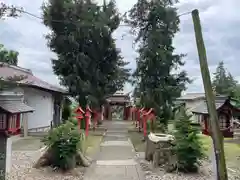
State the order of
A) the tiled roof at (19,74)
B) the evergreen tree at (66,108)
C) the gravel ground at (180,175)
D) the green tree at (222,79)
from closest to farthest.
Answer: the tiled roof at (19,74), the gravel ground at (180,175), the evergreen tree at (66,108), the green tree at (222,79)

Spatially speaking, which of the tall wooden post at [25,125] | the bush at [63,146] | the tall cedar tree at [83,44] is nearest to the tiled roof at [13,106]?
the bush at [63,146]

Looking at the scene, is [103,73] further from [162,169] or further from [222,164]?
[222,164]

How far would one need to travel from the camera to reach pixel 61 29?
21969 millimetres

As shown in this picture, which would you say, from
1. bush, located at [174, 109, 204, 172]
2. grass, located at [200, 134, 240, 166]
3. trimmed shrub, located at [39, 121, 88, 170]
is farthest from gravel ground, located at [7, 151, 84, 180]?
grass, located at [200, 134, 240, 166]

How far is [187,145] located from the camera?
873 centimetres

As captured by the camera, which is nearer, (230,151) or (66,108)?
(230,151)

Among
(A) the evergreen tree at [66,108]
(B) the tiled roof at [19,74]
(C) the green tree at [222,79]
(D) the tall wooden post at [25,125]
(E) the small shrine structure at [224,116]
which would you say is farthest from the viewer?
(C) the green tree at [222,79]

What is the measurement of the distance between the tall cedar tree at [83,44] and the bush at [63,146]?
12.9m

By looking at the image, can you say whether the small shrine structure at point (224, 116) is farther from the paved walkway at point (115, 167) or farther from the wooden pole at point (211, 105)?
the paved walkway at point (115, 167)

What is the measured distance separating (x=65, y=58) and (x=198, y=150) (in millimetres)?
15364

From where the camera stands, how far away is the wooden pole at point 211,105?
5520 millimetres

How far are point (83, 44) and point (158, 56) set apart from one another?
6.48 meters

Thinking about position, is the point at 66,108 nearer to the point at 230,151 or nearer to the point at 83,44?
the point at 83,44

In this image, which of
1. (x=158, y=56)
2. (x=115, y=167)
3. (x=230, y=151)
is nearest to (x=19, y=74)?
(x=115, y=167)
